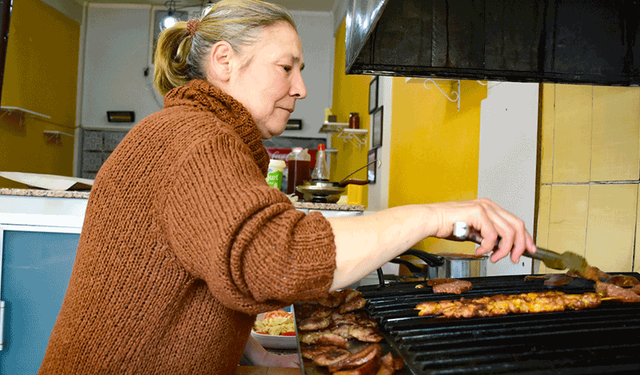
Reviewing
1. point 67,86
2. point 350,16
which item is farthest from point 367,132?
point 67,86

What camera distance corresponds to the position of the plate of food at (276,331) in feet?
6.04

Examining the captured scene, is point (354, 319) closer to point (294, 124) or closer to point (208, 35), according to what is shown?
point (208, 35)

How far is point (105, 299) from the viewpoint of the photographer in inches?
40.2

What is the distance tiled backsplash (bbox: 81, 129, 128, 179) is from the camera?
29.2 ft

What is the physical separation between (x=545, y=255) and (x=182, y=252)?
82 cm

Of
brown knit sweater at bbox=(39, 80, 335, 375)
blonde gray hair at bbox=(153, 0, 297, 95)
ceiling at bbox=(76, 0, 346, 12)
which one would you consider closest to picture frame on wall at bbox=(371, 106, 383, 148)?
ceiling at bbox=(76, 0, 346, 12)

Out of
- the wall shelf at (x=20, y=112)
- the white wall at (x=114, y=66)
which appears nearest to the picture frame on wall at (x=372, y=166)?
the white wall at (x=114, y=66)

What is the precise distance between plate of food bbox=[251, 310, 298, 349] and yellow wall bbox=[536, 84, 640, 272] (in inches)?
48.6

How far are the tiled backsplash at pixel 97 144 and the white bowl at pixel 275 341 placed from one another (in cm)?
805

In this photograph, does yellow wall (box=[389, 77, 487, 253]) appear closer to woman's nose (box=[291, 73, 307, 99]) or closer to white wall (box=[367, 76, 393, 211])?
white wall (box=[367, 76, 393, 211])

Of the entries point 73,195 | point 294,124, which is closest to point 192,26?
point 73,195

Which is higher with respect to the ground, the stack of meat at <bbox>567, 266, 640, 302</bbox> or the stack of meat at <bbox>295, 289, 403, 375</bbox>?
the stack of meat at <bbox>567, 266, 640, 302</bbox>

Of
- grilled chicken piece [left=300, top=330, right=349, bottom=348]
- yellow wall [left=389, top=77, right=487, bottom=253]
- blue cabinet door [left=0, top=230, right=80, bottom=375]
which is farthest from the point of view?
yellow wall [left=389, top=77, right=487, bottom=253]

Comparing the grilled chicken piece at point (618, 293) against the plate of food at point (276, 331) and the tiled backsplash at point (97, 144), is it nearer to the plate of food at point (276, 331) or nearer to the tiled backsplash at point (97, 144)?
the plate of food at point (276, 331)
